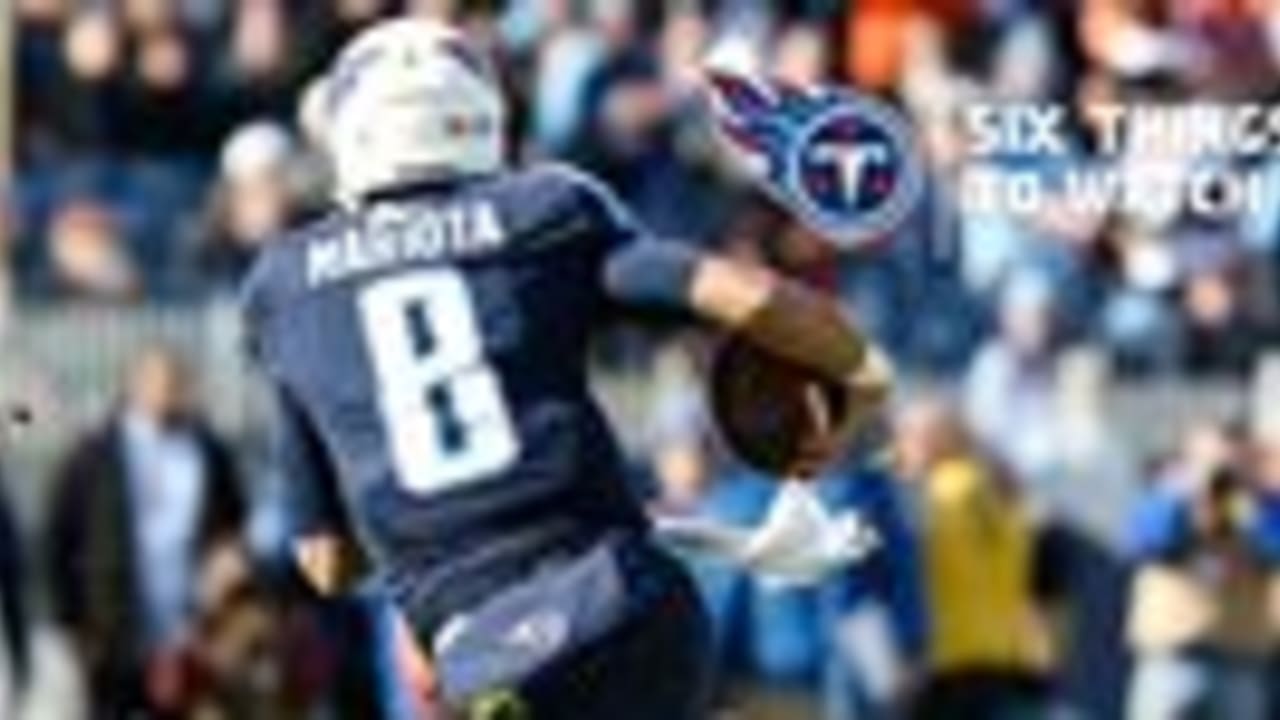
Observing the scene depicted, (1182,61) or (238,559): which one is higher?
(1182,61)

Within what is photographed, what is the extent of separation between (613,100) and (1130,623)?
2.07 metres

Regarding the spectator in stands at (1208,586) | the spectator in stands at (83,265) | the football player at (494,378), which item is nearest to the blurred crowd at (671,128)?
the spectator in stands at (83,265)

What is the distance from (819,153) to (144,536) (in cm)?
557

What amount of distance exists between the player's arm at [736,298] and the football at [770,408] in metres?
0.23

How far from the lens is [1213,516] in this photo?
1551 cm

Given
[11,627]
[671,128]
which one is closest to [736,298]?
[11,627]

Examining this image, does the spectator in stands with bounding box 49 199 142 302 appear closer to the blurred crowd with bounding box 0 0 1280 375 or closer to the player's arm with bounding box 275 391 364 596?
the blurred crowd with bounding box 0 0 1280 375

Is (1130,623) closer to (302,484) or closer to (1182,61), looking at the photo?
(1182,61)

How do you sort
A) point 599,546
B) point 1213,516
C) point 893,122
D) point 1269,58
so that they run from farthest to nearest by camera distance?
point 1213,516 < point 1269,58 < point 893,122 < point 599,546

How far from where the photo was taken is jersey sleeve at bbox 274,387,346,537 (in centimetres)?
946

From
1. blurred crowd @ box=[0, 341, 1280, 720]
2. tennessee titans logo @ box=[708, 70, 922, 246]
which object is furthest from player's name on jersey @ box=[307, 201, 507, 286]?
blurred crowd @ box=[0, 341, 1280, 720]

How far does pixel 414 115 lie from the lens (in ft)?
30.6

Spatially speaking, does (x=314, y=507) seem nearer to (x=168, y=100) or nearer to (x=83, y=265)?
(x=83, y=265)

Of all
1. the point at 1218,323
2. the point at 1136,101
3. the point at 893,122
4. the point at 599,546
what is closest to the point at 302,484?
the point at 599,546
